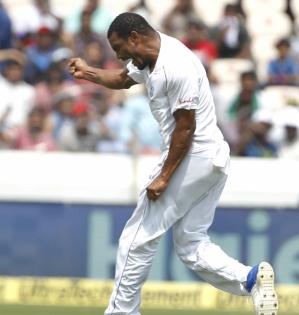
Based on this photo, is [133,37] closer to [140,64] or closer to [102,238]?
[140,64]

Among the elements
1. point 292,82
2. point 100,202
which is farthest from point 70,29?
point 100,202

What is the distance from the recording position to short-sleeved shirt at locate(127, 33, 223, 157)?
568 centimetres

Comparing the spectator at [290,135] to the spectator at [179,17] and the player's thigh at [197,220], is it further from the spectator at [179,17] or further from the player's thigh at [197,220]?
the player's thigh at [197,220]

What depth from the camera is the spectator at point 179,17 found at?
38.6 feet

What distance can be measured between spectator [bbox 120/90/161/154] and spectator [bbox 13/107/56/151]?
64 cm

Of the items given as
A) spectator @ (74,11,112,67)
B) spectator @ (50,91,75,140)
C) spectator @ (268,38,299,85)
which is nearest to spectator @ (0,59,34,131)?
spectator @ (50,91,75,140)

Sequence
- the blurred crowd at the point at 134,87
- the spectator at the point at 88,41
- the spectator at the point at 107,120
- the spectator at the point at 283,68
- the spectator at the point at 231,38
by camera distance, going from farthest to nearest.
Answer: the spectator at the point at 231,38
the spectator at the point at 283,68
the spectator at the point at 88,41
the blurred crowd at the point at 134,87
the spectator at the point at 107,120

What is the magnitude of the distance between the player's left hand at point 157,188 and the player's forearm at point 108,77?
29.1 inches

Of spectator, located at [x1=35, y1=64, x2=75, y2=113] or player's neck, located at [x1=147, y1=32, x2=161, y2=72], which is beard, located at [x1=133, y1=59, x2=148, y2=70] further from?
spectator, located at [x1=35, y1=64, x2=75, y2=113]

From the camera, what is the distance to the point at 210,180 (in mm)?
5957

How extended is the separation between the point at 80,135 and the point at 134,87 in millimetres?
1795

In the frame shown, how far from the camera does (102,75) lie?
643 cm

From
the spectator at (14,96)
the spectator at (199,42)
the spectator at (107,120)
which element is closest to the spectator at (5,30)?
the spectator at (14,96)

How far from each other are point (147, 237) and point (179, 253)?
0.79ft
